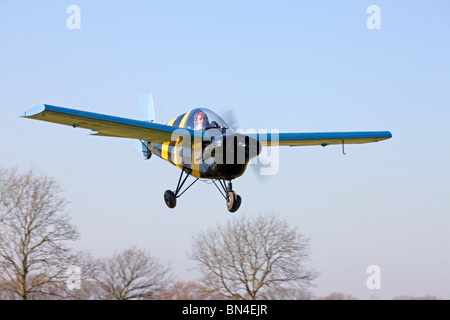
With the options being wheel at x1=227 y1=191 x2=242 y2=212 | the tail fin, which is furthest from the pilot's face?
the tail fin

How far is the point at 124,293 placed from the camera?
26.9 metres

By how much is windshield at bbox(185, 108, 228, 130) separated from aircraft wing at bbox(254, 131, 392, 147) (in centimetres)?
188

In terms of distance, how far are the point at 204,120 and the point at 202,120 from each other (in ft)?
0.24

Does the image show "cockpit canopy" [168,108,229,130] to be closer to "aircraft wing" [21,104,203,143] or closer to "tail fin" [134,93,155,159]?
"aircraft wing" [21,104,203,143]

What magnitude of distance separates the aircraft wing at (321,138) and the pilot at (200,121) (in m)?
2.07

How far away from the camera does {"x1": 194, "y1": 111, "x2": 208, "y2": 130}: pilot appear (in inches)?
707

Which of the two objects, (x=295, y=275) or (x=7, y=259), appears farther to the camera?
(x=295, y=275)

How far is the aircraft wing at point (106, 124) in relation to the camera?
16297mm

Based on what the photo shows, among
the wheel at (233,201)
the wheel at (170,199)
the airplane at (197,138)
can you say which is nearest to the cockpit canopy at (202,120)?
the airplane at (197,138)

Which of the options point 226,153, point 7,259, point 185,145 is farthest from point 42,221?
point 226,153

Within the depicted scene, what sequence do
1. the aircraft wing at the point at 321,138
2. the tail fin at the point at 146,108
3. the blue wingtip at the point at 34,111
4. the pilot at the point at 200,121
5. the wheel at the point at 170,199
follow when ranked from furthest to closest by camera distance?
1. the tail fin at the point at 146,108
2. the aircraft wing at the point at 321,138
3. the wheel at the point at 170,199
4. the pilot at the point at 200,121
5. the blue wingtip at the point at 34,111

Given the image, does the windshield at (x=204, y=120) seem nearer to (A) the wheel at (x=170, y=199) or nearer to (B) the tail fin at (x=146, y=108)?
(A) the wheel at (x=170, y=199)
